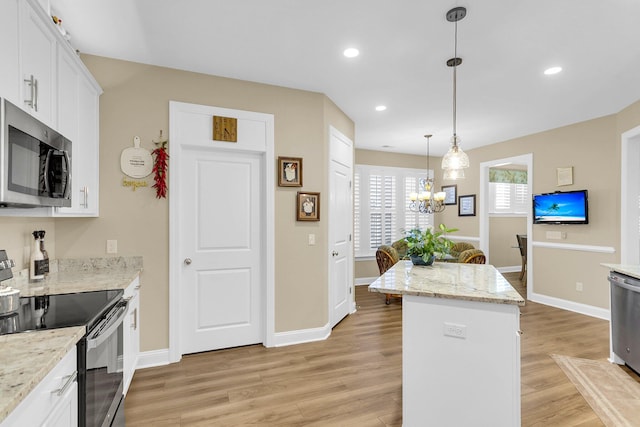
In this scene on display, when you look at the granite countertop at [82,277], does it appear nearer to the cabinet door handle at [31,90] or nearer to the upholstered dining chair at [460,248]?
the cabinet door handle at [31,90]

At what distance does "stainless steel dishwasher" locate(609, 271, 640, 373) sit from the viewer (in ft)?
8.96

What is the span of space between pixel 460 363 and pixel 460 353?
0.06m

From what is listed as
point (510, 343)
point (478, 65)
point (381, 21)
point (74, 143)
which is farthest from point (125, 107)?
point (510, 343)

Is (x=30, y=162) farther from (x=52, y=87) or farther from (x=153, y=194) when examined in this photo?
(x=153, y=194)

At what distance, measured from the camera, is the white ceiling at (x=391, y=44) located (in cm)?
224

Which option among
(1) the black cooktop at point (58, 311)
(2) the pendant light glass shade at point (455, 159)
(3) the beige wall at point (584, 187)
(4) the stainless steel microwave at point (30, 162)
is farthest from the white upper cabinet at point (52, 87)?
(3) the beige wall at point (584, 187)

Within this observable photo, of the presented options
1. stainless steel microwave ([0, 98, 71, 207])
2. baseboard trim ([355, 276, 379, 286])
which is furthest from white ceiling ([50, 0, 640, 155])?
baseboard trim ([355, 276, 379, 286])

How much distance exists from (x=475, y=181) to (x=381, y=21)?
498 centimetres

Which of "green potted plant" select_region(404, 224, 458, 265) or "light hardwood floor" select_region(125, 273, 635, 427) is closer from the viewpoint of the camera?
"light hardwood floor" select_region(125, 273, 635, 427)

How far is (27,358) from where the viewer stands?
1130 millimetres

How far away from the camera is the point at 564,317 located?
14.9 feet

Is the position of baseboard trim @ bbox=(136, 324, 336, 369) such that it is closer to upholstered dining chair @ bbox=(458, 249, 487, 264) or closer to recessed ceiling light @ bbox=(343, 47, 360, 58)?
upholstered dining chair @ bbox=(458, 249, 487, 264)

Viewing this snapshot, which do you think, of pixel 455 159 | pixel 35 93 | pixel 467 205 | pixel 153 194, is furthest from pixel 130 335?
pixel 467 205

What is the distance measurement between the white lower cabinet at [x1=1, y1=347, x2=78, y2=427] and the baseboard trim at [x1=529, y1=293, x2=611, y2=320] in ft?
18.3
